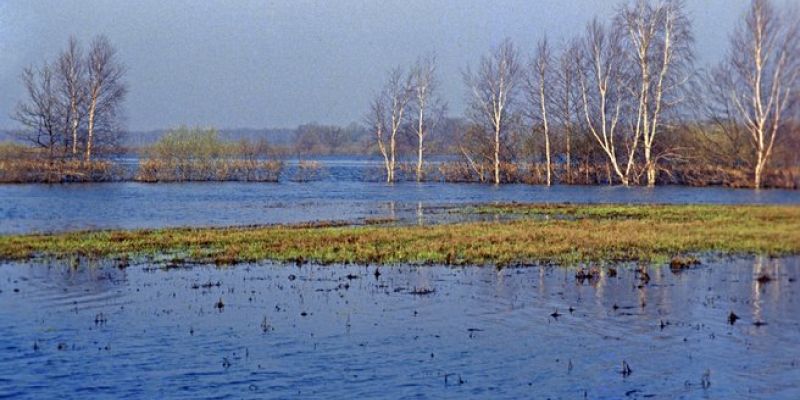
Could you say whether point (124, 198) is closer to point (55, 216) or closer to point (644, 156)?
point (55, 216)

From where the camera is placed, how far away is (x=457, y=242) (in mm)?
25516

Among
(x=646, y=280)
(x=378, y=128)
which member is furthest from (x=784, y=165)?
(x=378, y=128)

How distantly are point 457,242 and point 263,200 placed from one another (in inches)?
1093

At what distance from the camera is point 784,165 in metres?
32.2

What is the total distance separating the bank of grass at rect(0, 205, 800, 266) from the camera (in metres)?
22.8

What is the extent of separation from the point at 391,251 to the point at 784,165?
1705cm

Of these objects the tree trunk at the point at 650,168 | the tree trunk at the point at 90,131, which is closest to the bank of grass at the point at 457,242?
the tree trunk at the point at 650,168

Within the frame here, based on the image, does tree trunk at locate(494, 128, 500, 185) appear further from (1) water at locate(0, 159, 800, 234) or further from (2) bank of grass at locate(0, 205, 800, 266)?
(2) bank of grass at locate(0, 205, 800, 266)

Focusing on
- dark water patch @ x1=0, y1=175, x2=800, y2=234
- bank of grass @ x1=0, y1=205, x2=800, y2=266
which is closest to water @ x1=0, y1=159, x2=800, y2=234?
dark water patch @ x1=0, y1=175, x2=800, y2=234

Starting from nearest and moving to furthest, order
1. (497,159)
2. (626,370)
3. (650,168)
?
(626,370)
(650,168)
(497,159)

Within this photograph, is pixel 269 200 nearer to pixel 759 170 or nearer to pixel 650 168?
pixel 759 170

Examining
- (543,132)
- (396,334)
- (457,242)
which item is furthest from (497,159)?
(396,334)

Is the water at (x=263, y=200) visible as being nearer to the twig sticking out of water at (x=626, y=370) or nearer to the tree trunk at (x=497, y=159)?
the tree trunk at (x=497, y=159)

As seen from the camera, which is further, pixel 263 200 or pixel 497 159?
pixel 497 159
